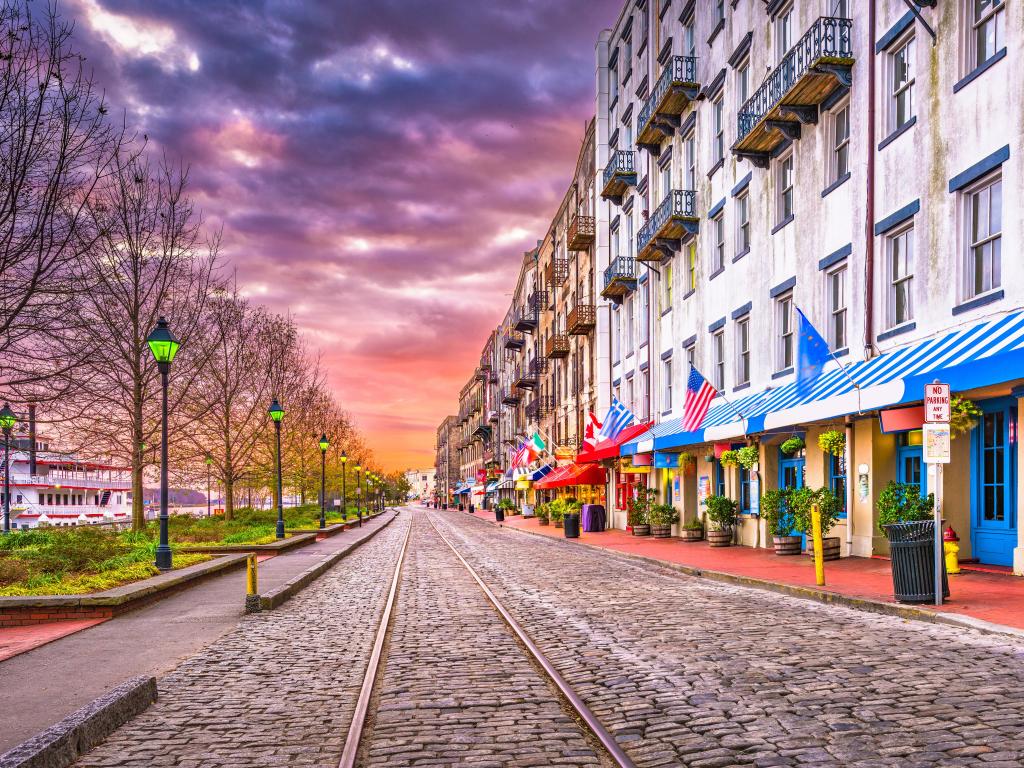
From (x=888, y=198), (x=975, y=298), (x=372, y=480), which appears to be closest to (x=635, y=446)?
(x=888, y=198)

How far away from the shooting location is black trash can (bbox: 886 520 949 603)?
11164 millimetres

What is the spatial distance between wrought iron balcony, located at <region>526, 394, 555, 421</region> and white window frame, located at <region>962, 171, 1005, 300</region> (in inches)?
1672

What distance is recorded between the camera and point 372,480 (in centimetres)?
10869

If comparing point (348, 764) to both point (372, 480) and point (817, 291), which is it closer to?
point (817, 291)

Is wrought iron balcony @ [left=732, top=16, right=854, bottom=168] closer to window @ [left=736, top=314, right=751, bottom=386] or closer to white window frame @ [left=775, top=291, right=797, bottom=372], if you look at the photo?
white window frame @ [left=775, top=291, right=797, bottom=372]

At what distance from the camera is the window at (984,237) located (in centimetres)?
1459

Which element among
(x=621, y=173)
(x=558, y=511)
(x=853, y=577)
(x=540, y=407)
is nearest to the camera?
(x=853, y=577)

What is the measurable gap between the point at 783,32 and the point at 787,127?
3.19 metres

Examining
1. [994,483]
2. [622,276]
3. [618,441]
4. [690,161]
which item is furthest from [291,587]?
[622,276]

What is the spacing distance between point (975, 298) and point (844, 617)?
21.9 ft

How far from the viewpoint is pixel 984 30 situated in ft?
49.3

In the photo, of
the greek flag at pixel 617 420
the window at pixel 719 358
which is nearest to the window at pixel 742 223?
the window at pixel 719 358

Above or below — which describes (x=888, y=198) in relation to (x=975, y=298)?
above

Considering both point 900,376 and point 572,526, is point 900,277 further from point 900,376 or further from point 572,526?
point 572,526
